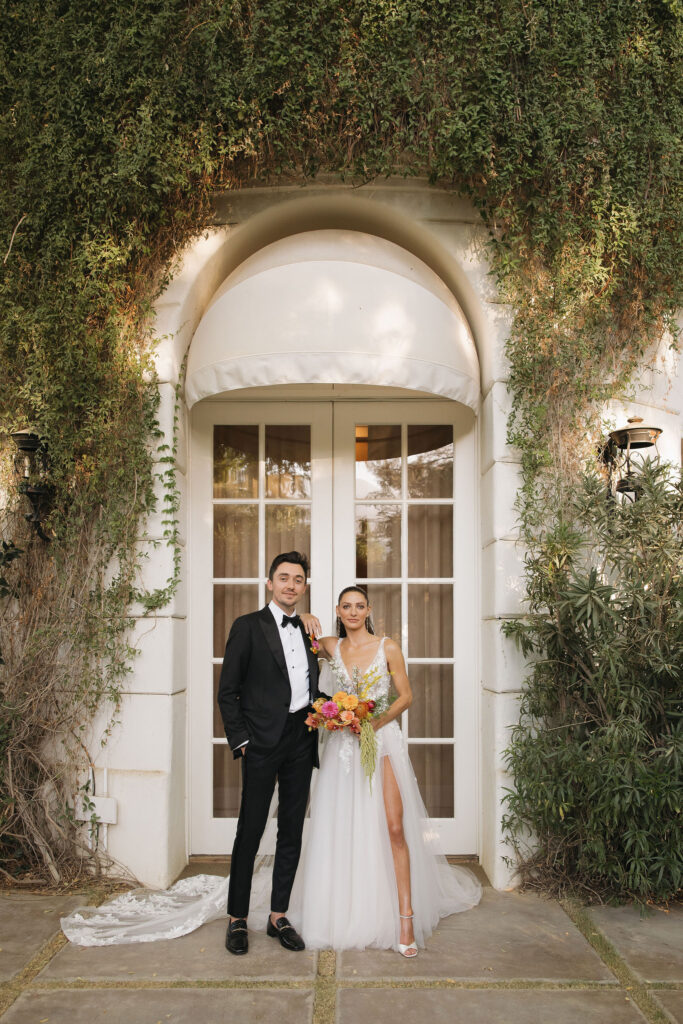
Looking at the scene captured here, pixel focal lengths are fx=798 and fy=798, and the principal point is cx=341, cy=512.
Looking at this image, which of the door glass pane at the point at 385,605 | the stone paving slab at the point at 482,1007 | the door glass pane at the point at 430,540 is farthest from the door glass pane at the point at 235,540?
the stone paving slab at the point at 482,1007

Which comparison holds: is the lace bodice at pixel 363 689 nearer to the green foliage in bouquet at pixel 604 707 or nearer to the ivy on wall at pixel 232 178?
the green foliage in bouquet at pixel 604 707

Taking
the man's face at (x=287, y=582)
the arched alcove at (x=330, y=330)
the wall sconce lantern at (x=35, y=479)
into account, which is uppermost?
the arched alcove at (x=330, y=330)

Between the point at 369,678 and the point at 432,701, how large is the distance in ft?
4.40

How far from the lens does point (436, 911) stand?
13.3ft

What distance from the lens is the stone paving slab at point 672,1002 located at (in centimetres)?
317

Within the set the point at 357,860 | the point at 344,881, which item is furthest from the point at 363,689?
the point at 344,881

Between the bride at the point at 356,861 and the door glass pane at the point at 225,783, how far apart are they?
33.2 inches

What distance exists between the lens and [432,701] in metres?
5.26

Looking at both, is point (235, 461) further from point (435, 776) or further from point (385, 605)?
point (435, 776)

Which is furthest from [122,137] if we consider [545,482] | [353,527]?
[545,482]

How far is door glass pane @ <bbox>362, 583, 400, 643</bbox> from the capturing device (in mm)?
5336

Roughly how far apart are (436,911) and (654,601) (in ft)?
6.42

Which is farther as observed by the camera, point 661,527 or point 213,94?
point 213,94

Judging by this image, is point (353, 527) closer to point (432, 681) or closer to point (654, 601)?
point (432, 681)
